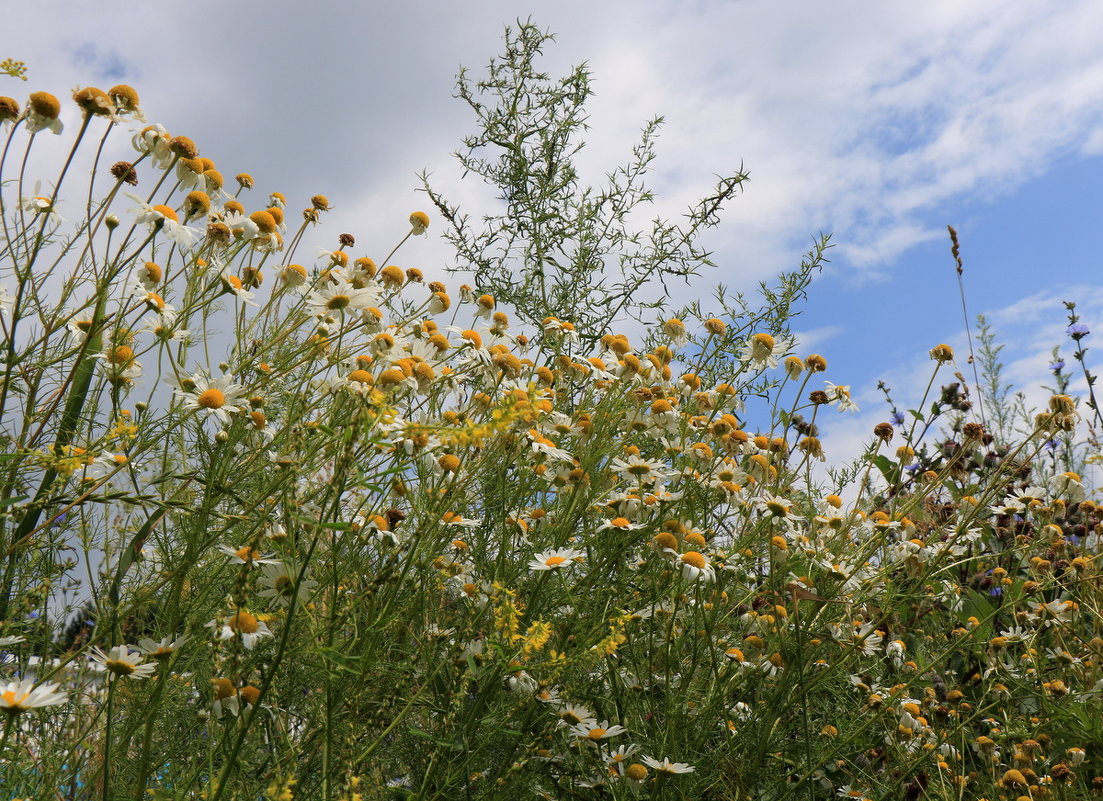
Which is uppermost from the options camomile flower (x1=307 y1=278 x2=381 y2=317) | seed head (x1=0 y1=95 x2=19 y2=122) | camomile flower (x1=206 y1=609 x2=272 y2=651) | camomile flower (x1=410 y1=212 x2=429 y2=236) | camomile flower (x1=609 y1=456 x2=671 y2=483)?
camomile flower (x1=410 y1=212 x2=429 y2=236)

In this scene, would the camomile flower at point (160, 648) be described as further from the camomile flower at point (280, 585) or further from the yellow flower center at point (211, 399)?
the yellow flower center at point (211, 399)

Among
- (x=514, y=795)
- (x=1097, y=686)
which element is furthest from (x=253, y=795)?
(x=1097, y=686)

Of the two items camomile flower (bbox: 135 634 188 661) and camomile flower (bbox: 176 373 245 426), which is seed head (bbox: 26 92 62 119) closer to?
camomile flower (bbox: 176 373 245 426)

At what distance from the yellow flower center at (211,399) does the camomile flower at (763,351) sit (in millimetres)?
1471

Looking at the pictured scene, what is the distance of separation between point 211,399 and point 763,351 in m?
1.52

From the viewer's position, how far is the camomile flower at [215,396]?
6.16ft

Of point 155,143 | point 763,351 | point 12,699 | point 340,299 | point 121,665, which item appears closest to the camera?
point 12,699

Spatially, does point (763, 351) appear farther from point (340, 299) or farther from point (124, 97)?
point (124, 97)

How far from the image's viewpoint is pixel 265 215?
7.34ft

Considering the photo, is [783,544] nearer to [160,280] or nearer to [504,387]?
[504,387]

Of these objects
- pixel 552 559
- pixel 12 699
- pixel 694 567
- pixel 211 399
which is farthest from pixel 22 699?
pixel 694 567

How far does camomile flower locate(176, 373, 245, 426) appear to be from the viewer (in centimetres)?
188

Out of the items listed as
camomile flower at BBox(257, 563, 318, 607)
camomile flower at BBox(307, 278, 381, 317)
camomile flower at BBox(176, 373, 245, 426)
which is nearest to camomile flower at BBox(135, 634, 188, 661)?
camomile flower at BBox(257, 563, 318, 607)

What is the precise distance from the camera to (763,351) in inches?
104
